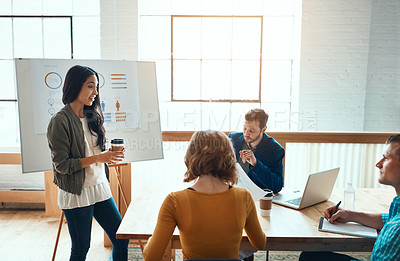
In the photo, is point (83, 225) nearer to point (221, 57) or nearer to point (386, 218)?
point (386, 218)

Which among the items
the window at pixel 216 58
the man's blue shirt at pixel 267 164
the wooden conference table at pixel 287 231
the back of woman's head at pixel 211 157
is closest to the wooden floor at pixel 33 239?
the wooden conference table at pixel 287 231

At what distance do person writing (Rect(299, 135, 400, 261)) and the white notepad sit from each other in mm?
21

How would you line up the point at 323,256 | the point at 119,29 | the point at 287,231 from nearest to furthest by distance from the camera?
the point at 287,231
the point at 323,256
the point at 119,29

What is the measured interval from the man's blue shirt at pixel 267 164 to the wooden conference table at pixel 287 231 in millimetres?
228

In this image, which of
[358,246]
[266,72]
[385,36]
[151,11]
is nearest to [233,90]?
[266,72]

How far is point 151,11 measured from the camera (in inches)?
168

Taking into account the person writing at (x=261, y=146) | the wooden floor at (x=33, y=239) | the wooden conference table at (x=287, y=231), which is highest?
the person writing at (x=261, y=146)

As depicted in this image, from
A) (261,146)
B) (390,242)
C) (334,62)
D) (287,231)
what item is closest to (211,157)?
(287,231)

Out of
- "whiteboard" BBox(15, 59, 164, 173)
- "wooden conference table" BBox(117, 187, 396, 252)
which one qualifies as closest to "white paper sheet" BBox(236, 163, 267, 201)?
"wooden conference table" BBox(117, 187, 396, 252)

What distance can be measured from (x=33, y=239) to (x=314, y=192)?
8.17 feet

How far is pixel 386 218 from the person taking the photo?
147 centimetres

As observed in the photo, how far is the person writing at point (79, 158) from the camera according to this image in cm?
171

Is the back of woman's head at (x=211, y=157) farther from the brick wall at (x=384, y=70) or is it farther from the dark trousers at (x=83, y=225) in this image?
the brick wall at (x=384, y=70)

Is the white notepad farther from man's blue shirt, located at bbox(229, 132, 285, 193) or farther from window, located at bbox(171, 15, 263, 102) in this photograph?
window, located at bbox(171, 15, 263, 102)
